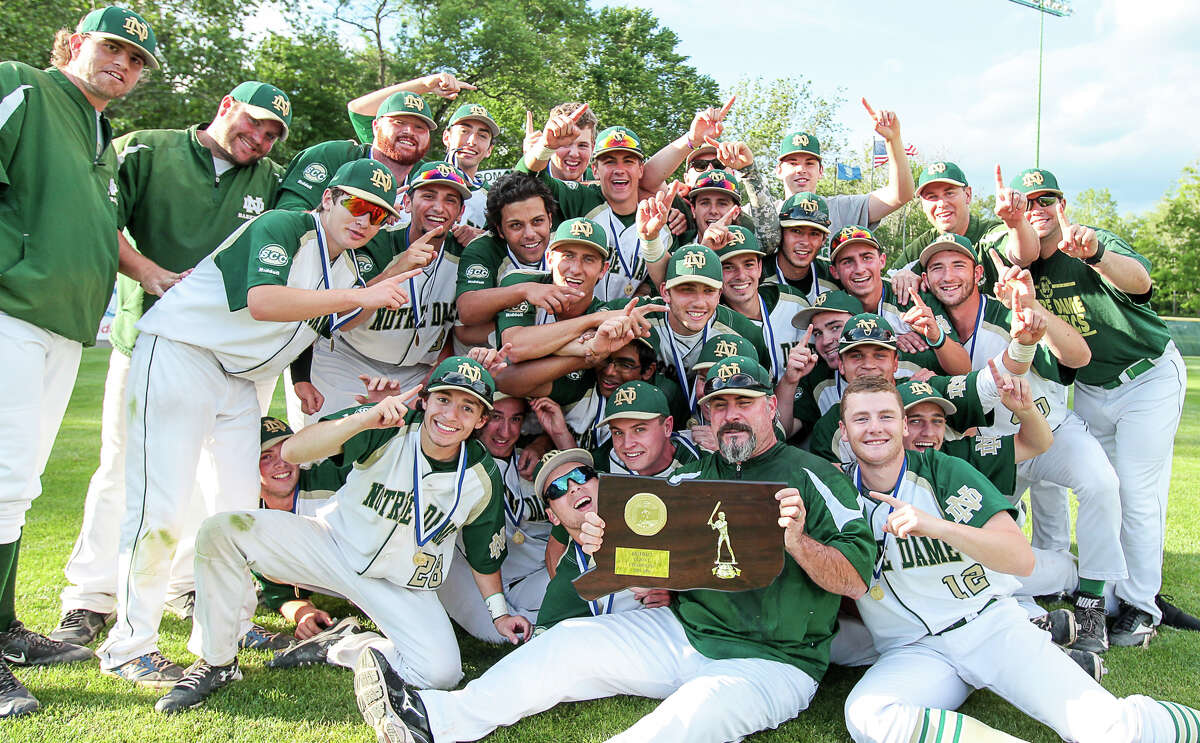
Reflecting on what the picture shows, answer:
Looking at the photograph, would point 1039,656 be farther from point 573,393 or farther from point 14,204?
point 14,204

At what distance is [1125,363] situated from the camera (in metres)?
6.15

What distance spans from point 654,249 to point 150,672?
4218mm

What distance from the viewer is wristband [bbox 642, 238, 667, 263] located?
19.7 feet

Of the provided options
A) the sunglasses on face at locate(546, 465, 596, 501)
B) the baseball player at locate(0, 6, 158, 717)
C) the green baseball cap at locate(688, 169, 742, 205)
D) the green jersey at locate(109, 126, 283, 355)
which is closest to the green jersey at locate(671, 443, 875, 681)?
the sunglasses on face at locate(546, 465, 596, 501)

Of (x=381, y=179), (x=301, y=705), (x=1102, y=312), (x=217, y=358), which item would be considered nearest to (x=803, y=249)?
(x=1102, y=312)

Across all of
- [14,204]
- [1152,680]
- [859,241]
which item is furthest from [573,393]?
[1152,680]

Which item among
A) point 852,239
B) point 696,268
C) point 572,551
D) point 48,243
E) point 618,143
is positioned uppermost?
point 618,143

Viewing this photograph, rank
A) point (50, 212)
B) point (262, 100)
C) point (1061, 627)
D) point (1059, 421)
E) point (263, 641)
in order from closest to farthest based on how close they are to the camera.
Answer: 1. point (50, 212)
2. point (1061, 627)
3. point (263, 641)
4. point (262, 100)
5. point (1059, 421)

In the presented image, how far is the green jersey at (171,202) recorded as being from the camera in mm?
5570

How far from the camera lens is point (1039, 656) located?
3992mm

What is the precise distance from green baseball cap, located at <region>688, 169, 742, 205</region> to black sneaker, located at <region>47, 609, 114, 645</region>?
556 centimetres

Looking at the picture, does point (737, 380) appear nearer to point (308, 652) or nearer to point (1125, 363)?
point (308, 652)

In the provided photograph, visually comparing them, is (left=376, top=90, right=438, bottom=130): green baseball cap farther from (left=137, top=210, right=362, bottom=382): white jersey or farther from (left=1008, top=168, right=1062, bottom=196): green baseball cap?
(left=1008, top=168, right=1062, bottom=196): green baseball cap

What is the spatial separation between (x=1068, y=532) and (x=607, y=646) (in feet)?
15.2
